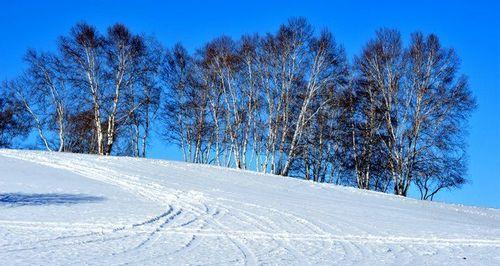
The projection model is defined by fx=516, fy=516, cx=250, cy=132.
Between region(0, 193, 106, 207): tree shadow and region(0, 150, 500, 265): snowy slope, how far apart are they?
0.02 meters

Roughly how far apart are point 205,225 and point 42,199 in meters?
4.12

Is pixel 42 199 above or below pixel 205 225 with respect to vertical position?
below

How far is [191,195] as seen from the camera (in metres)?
12.9

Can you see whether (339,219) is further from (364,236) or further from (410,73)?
(410,73)

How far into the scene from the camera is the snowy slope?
20.9 ft

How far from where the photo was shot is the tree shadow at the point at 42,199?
10.2 meters

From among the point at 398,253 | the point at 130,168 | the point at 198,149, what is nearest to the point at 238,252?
the point at 398,253

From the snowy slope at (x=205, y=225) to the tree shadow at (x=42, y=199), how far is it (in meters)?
0.02

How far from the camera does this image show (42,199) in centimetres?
1078

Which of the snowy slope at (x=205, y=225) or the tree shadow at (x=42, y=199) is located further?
the tree shadow at (x=42, y=199)

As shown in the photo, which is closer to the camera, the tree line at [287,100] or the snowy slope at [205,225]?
the snowy slope at [205,225]

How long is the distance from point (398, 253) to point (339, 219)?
3350mm

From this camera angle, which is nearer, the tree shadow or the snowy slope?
the snowy slope

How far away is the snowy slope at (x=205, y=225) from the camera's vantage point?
251 inches
